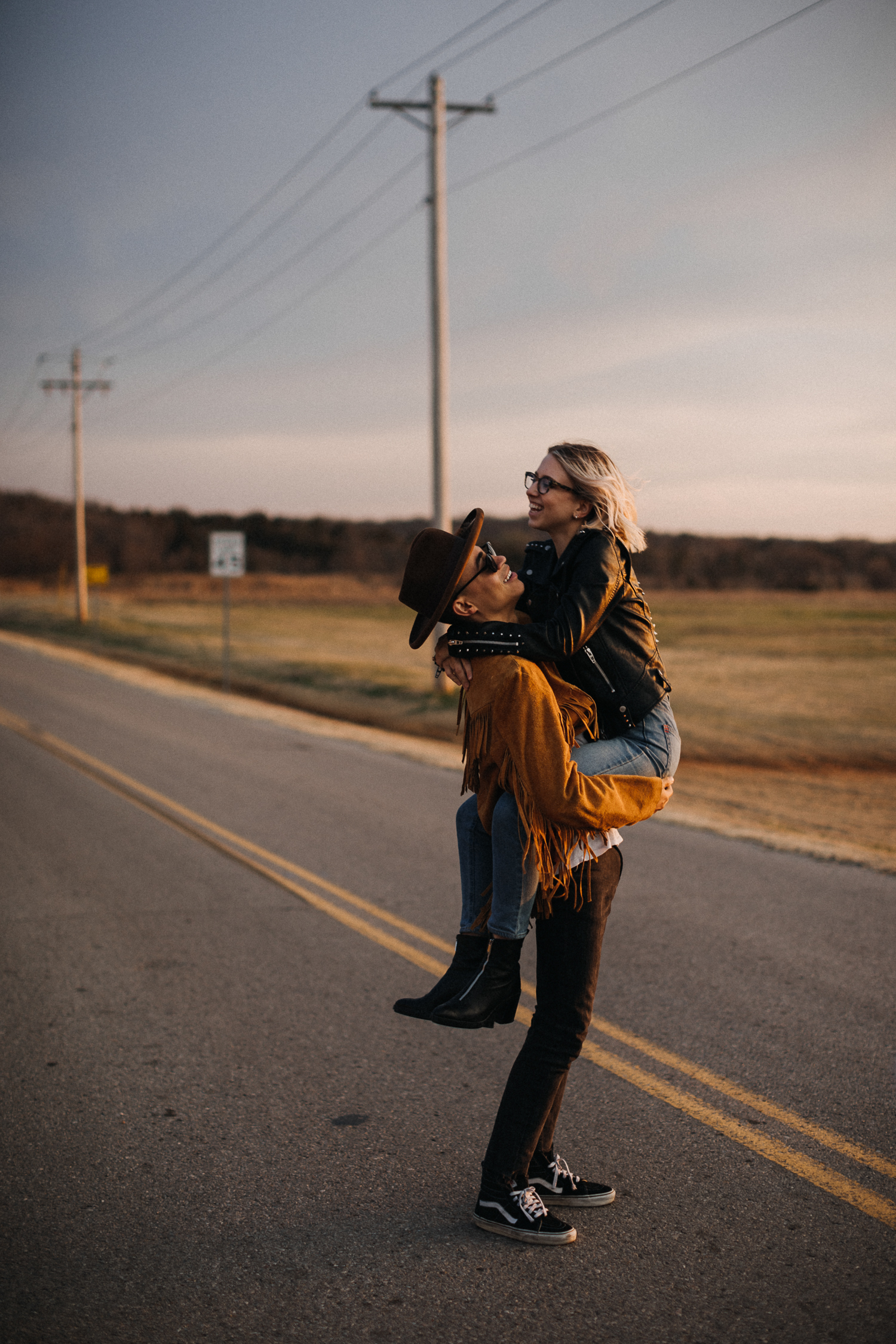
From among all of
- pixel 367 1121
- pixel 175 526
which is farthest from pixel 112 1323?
pixel 175 526

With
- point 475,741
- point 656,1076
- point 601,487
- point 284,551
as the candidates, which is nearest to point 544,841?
point 475,741

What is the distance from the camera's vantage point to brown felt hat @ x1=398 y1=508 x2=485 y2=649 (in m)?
2.61

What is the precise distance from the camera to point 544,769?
266cm

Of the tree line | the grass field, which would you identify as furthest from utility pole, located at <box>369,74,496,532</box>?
the tree line

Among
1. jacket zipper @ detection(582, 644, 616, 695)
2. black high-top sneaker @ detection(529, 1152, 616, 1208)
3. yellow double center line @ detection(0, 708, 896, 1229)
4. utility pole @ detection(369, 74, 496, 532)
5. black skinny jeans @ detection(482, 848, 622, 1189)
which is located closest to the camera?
jacket zipper @ detection(582, 644, 616, 695)

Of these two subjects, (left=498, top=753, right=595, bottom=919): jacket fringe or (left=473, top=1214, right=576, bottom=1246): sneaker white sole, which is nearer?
(left=498, top=753, right=595, bottom=919): jacket fringe

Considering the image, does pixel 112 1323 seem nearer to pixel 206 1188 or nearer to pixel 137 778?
pixel 206 1188

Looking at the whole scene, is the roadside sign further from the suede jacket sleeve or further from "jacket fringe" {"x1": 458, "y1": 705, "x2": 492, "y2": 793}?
the suede jacket sleeve

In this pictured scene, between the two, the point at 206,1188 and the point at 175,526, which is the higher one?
the point at 175,526

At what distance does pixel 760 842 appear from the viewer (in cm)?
811

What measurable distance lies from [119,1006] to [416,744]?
31.2 ft

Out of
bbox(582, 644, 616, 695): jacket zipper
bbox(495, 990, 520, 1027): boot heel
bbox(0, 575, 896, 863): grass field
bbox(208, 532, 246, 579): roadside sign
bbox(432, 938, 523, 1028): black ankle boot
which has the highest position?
bbox(208, 532, 246, 579): roadside sign

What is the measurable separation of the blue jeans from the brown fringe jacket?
37 mm

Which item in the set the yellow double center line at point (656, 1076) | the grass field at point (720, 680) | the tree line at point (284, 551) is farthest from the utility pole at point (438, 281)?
the tree line at point (284, 551)
